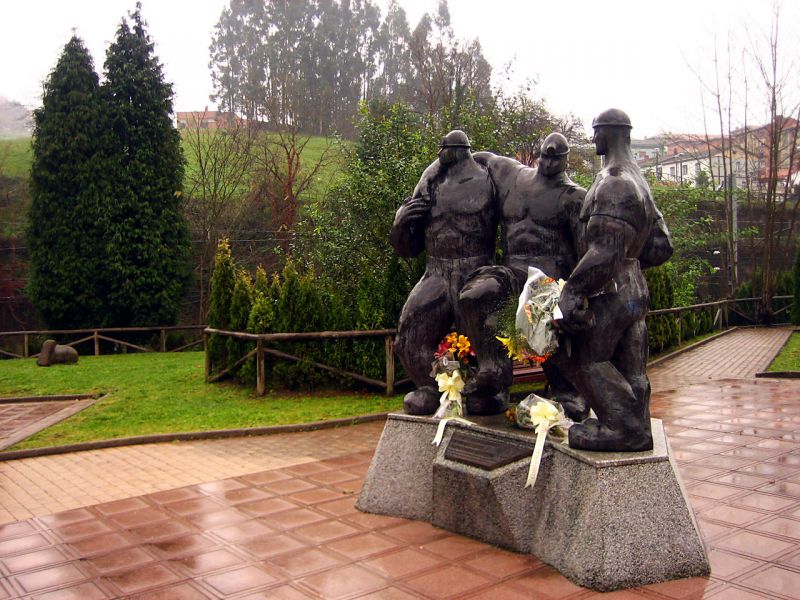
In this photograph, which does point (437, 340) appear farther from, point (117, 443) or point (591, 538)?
point (117, 443)

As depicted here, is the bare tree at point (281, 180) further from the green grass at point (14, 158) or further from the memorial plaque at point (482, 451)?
the memorial plaque at point (482, 451)

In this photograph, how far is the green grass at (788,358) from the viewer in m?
10.8

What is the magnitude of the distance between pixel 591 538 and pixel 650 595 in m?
0.34

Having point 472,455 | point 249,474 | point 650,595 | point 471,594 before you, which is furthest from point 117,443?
point 650,595

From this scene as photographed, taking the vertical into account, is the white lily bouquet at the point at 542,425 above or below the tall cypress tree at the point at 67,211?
below

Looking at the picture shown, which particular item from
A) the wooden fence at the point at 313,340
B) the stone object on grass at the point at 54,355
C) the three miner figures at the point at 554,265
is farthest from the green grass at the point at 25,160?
the three miner figures at the point at 554,265

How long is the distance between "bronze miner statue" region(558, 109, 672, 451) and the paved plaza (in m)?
0.76

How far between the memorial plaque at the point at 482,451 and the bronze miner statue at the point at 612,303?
0.33 metres

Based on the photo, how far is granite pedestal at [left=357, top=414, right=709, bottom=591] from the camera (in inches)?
129

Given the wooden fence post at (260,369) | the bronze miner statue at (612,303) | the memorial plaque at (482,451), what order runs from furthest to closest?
the wooden fence post at (260,369), the memorial plaque at (482,451), the bronze miner statue at (612,303)

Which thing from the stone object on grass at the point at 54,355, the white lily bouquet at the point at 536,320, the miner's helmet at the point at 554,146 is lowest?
the stone object on grass at the point at 54,355

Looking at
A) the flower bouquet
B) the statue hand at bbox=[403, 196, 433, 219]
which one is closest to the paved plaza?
the flower bouquet

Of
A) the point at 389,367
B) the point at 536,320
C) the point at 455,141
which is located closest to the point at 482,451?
the point at 536,320

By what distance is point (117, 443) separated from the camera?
6883 mm
